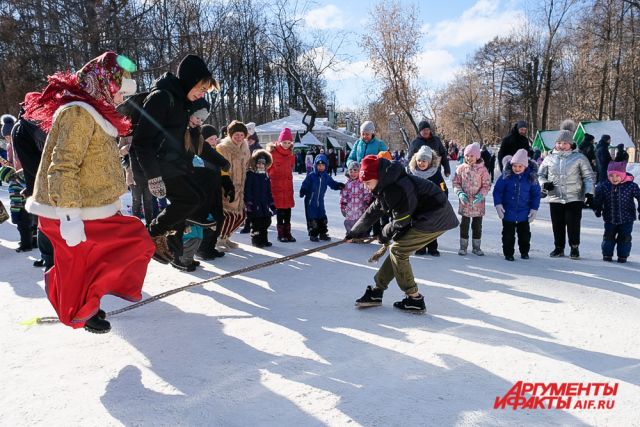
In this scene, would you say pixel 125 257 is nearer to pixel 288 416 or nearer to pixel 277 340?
pixel 277 340

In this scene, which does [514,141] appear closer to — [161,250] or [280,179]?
[280,179]

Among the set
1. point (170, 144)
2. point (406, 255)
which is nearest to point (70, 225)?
point (170, 144)

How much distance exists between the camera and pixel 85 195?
286cm

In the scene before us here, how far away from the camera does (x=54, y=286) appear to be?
2.90 metres

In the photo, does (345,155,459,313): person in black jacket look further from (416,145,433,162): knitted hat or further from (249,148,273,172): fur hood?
(249,148,273,172): fur hood

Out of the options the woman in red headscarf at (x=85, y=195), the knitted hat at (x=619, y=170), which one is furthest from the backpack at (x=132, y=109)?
the knitted hat at (x=619, y=170)

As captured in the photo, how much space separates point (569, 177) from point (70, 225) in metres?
5.87

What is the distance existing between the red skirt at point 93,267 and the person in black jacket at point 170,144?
24.1 inches

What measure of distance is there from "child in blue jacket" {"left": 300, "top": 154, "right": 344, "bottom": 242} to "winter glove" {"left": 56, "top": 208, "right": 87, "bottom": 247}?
15.2 ft

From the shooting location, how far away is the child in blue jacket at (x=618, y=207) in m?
5.65

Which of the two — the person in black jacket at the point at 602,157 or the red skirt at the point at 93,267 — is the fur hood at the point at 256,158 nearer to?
the red skirt at the point at 93,267

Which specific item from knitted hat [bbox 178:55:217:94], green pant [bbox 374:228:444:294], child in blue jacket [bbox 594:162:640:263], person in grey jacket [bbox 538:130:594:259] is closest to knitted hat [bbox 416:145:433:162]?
person in grey jacket [bbox 538:130:594:259]

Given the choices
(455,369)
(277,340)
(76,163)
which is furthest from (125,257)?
(455,369)

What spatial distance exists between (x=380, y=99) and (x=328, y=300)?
889 inches
